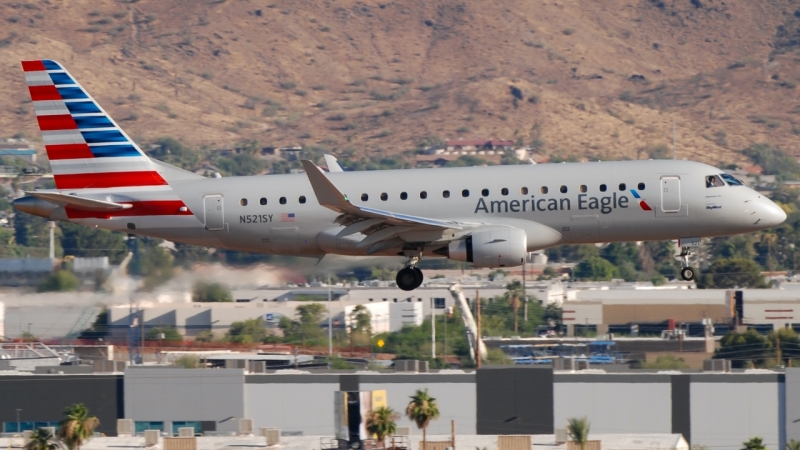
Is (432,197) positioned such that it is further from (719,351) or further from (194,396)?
(719,351)

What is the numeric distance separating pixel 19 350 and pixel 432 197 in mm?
30579

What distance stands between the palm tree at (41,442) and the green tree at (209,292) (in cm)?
825

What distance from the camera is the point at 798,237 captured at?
155625 mm

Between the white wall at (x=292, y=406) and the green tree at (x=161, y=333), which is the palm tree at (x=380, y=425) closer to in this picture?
the white wall at (x=292, y=406)

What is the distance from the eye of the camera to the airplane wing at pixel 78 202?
43156 mm

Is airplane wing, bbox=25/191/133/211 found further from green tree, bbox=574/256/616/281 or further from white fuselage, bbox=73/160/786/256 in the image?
green tree, bbox=574/256/616/281

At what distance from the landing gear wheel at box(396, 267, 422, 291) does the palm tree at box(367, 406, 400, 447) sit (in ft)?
24.5

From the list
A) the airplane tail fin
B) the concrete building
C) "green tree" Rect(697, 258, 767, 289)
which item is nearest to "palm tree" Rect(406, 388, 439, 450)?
the concrete building

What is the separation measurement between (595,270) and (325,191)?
9992 centimetres

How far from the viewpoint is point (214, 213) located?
44.0m

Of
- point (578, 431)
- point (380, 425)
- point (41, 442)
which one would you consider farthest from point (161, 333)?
point (578, 431)

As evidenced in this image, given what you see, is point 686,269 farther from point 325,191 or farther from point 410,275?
point 325,191

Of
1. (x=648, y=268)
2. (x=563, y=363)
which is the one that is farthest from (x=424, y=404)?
(x=648, y=268)

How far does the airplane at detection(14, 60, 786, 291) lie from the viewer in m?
42.5
